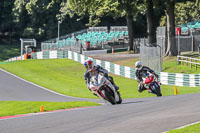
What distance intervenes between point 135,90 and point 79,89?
13.6 feet

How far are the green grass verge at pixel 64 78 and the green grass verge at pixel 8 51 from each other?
2144cm

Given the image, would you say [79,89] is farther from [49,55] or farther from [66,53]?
[49,55]

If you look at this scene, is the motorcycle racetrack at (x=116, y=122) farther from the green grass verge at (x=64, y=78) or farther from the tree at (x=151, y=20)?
the tree at (x=151, y=20)

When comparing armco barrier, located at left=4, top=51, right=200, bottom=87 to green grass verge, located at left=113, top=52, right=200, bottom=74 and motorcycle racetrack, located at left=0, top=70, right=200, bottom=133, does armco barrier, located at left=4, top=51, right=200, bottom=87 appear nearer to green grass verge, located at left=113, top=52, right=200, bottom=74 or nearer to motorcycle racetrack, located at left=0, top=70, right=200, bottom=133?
green grass verge, located at left=113, top=52, right=200, bottom=74

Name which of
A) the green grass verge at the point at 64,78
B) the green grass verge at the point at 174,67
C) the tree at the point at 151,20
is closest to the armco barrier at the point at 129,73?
the green grass verge at the point at 64,78

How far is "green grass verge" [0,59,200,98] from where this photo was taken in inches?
1088

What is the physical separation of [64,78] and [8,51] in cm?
3553

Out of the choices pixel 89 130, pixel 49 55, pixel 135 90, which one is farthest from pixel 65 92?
pixel 49 55

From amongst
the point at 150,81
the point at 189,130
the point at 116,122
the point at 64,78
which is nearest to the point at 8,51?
the point at 64,78

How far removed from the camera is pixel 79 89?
31.0 meters

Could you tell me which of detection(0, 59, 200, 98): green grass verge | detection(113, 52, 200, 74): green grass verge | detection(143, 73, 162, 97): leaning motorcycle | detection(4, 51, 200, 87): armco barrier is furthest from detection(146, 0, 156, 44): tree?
detection(143, 73, 162, 97): leaning motorcycle

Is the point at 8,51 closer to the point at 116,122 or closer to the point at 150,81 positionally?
the point at 150,81

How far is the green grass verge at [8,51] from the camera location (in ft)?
227

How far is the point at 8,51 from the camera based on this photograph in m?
70.8
